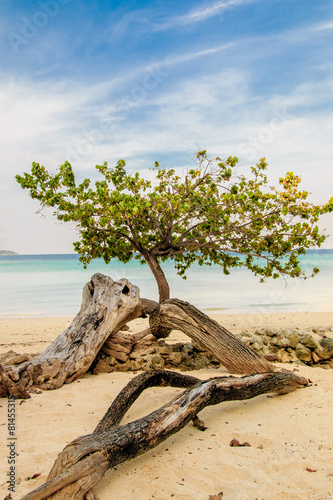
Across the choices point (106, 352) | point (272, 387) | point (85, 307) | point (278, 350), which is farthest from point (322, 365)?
point (85, 307)

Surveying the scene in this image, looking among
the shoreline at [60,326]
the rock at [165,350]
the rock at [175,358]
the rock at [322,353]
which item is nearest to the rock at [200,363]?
the rock at [175,358]

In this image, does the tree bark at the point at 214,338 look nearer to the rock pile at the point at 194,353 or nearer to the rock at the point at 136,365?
the rock pile at the point at 194,353

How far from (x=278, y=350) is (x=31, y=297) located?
19.5m

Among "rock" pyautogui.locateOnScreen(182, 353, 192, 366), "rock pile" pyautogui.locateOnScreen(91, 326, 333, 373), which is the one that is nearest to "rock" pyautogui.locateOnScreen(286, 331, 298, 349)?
"rock pile" pyautogui.locateOnScreen(91, 326, 333, 373)

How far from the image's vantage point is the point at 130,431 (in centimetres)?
329

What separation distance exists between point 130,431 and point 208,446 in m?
0.89

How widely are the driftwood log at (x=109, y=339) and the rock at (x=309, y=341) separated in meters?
1.82

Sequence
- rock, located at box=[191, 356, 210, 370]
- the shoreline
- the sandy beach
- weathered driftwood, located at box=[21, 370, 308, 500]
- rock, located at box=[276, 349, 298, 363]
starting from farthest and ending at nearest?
the shoreline
rock, located at box=[276, 349, 298, 363]
rock, located at box=[191, 356, 210, 370]
the sandy beach
weathered driftwood, located at box=[21, 370, 308, 500]

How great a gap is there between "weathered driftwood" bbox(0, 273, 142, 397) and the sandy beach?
0.25m

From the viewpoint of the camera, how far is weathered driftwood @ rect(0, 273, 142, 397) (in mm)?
5762

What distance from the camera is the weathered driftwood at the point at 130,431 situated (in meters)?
2.82

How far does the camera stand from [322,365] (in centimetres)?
681

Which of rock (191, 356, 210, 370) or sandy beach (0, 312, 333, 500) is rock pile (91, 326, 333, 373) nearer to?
rock (191, 356, 210, 370)

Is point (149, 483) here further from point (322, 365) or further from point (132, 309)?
point (322, 365)
